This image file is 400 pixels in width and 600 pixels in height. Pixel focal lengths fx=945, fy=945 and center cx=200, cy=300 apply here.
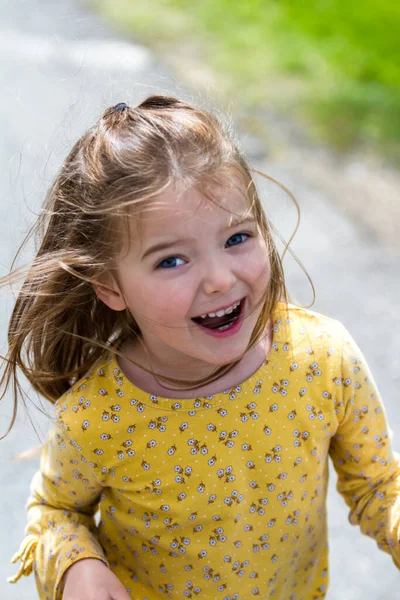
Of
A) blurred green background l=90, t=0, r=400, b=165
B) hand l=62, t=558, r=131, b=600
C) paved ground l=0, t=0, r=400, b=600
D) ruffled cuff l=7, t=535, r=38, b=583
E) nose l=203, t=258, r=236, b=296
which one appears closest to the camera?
nose l=203, t=258, r=236, b=296

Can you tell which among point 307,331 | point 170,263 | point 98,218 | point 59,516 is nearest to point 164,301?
point 170,263

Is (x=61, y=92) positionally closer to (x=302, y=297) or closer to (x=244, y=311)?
(x=302, y=297)

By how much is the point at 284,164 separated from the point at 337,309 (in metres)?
0.84

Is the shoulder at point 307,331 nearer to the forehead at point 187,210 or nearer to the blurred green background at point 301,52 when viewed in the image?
the forehead at point 187,210

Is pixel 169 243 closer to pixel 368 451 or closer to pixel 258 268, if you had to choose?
pixel 258 268

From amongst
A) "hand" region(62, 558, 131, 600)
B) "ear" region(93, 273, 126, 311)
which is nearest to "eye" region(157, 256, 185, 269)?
"ear" region(93, 273, 126, 311)

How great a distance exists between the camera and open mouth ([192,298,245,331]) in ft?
4.41

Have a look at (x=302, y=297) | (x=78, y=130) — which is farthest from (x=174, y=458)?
(x=302, y=297)

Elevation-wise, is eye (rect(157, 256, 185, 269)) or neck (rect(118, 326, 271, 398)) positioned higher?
eye (rect(157, 256, 185, 269))

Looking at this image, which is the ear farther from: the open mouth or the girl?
the open mouth

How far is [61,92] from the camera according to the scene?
388 centimetres

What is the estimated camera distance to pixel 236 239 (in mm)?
1344

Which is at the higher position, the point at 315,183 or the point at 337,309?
the point at 315,183

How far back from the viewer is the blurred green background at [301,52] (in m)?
3.73
